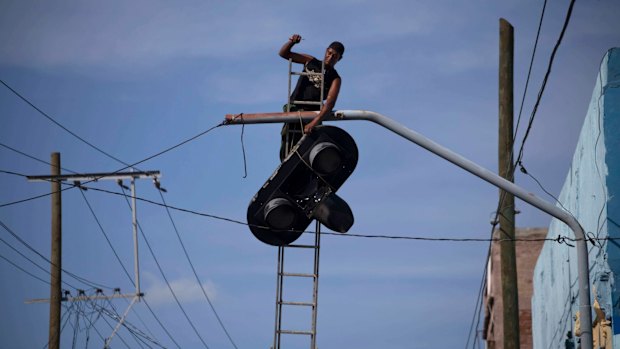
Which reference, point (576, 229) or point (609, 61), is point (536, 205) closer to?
point (576, 229)

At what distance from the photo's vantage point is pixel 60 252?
30.4m

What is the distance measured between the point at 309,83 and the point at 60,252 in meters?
16.8

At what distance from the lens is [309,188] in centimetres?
1479

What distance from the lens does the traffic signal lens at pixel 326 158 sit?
1441cm

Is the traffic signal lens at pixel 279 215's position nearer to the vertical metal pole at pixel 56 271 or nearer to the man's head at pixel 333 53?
the man's head at pixel 333 53

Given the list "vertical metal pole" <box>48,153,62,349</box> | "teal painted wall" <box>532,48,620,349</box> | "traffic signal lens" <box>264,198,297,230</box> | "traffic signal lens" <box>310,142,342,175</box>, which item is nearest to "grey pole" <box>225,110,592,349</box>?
"traffic signal lens" <box>310,142,342,175</box>

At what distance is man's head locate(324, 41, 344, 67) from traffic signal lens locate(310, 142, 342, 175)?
4.69ft

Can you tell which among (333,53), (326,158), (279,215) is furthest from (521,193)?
(333,53)

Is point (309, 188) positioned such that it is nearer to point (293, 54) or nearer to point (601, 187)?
point (293, 54)

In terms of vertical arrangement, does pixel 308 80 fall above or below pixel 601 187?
above

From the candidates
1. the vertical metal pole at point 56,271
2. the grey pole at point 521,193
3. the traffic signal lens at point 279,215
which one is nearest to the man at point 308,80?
the traffic signal lens at point 279,215

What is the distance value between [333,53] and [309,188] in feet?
6.45

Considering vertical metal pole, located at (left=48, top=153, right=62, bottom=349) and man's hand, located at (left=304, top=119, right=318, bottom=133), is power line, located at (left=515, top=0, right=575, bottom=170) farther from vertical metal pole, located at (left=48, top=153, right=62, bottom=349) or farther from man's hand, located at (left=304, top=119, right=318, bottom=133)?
vertical metal pole, located at (left=48, top=153, right=62, bottom=349)

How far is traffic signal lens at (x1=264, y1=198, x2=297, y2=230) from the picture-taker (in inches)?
562
